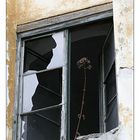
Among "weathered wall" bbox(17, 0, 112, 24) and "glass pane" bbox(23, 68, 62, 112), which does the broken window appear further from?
"weathered wall" bbox(17, 0, 112, 24)

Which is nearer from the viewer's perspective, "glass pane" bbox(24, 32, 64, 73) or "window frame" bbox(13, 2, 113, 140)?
"window frame" bbox(13, 2, 113, 140)

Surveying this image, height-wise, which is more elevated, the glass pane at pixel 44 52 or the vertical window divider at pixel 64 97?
the glass pane at pixel 44 52

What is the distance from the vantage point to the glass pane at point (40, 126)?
6.36m

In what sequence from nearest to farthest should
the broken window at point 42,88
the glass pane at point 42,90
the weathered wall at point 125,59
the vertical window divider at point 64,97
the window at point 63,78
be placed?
the weathered wall at point 125,59, the vertical window divider at point 64,97, the window at point 63,78, the broken window at point 42,88, the glass pane at point 42,90

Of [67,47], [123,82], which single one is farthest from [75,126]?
[123,82]

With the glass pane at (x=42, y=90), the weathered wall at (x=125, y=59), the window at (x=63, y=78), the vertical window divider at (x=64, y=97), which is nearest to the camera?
the weathered wall at (x=125, y=59)

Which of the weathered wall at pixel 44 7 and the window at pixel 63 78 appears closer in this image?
the window at pixel 63 78

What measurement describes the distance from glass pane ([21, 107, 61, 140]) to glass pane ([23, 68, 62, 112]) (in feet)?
0.42

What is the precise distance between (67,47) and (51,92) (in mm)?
513

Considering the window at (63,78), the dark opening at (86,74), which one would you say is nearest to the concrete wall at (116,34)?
the window at (63,78)

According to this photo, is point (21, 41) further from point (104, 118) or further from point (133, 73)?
point (133, 73)

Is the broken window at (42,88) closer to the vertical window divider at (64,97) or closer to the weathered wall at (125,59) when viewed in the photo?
the vertical window divider at (64,97)

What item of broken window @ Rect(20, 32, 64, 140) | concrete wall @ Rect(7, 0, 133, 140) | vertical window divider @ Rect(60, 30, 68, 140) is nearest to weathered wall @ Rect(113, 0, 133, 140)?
concrete wall @ Rect(7, 0, 133, 140)

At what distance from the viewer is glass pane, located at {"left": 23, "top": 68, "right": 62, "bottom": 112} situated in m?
6.52
